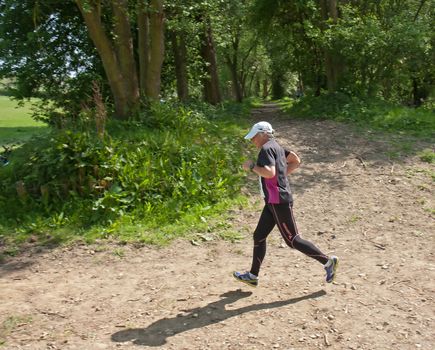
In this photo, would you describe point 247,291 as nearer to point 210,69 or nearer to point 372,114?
point 372,114

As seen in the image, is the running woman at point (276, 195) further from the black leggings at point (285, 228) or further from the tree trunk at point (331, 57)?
the tree trunk at point (331, 57)

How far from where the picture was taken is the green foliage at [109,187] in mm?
6855

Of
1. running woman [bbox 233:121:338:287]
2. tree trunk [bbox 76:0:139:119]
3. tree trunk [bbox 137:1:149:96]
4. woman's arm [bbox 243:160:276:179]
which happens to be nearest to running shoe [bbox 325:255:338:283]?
running woman [bbox 233:121:338:287]

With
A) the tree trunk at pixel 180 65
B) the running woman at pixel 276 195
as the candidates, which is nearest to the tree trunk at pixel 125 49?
the tree trunk at pixel 180 65

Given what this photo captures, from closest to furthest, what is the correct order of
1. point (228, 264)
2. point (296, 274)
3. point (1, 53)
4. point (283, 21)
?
1. point (296, 274)
2. point (228, 264)
3. point (1, 53)
4. point (283, 21)

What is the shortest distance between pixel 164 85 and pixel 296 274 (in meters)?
11.8

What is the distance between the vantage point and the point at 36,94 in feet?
45.0

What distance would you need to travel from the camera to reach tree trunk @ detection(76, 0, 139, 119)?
912cm

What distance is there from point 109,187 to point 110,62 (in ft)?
11.6

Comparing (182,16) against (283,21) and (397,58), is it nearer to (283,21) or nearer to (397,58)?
(397,58)

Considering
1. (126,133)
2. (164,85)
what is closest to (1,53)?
(164,85)

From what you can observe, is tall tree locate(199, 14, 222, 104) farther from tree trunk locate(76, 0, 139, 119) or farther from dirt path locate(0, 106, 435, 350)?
dirt path locate(0, 106, 435, 350)

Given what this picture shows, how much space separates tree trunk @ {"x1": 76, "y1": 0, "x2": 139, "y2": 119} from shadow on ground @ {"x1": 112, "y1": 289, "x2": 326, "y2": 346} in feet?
21.0

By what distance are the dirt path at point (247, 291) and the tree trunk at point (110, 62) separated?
13.9 feet
